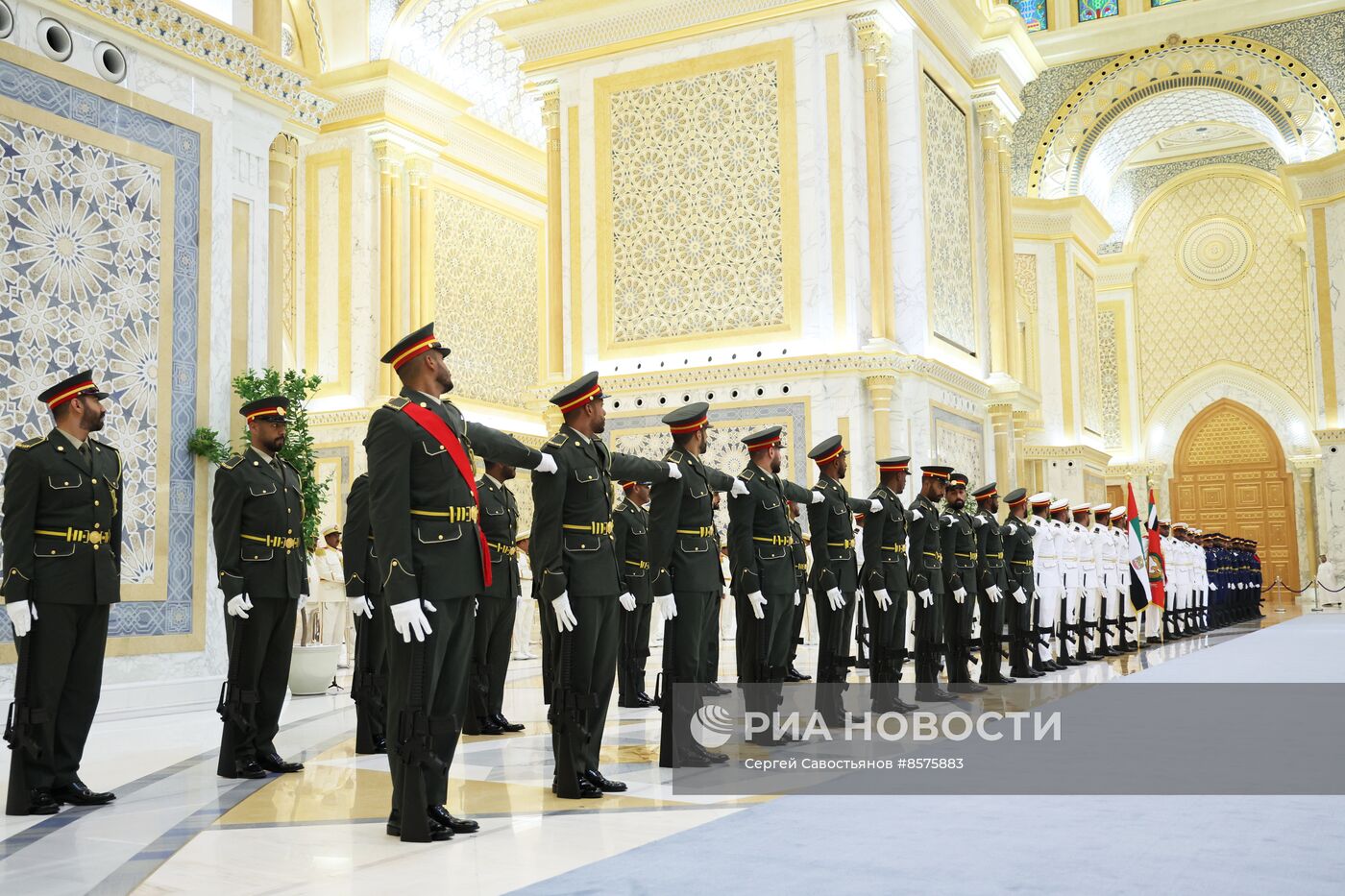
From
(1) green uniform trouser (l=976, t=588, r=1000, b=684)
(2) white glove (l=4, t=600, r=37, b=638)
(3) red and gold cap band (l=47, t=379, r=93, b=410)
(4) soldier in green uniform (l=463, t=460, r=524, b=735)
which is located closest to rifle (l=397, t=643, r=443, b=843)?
(2) white glove (l=4, t=600, r=37, b=638)

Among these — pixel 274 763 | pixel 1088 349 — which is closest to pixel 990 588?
pixel 274 763

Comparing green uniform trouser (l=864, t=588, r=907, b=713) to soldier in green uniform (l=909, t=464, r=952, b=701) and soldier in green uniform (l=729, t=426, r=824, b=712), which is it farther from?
soldier in green uniform (l=729, t=426, r=824, b=712)

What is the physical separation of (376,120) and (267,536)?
13.5 m

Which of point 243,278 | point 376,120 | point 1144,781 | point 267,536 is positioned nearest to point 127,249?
point 243,278

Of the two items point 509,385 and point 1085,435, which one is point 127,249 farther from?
point 1085,435

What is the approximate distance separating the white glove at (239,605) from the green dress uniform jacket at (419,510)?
170 centimetres

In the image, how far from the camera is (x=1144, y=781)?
5051mm

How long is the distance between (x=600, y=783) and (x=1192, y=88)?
72.4ft

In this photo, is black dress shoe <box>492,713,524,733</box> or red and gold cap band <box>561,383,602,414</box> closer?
red and gold cap band <box>561,383,602,414</box>

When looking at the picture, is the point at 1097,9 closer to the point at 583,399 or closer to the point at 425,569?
the point at 583,399

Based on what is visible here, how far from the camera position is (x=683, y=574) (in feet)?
18.7

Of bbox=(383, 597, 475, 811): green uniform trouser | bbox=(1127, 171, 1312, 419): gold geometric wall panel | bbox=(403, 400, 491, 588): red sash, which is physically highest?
bbox=(1127, 171, 1312, 419): gold geometric wall panel

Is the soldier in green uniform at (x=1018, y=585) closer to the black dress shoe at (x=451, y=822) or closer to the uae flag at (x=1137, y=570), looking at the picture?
the uae flag at (x=1137, y=570)

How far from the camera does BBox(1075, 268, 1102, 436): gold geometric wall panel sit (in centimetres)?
2489
